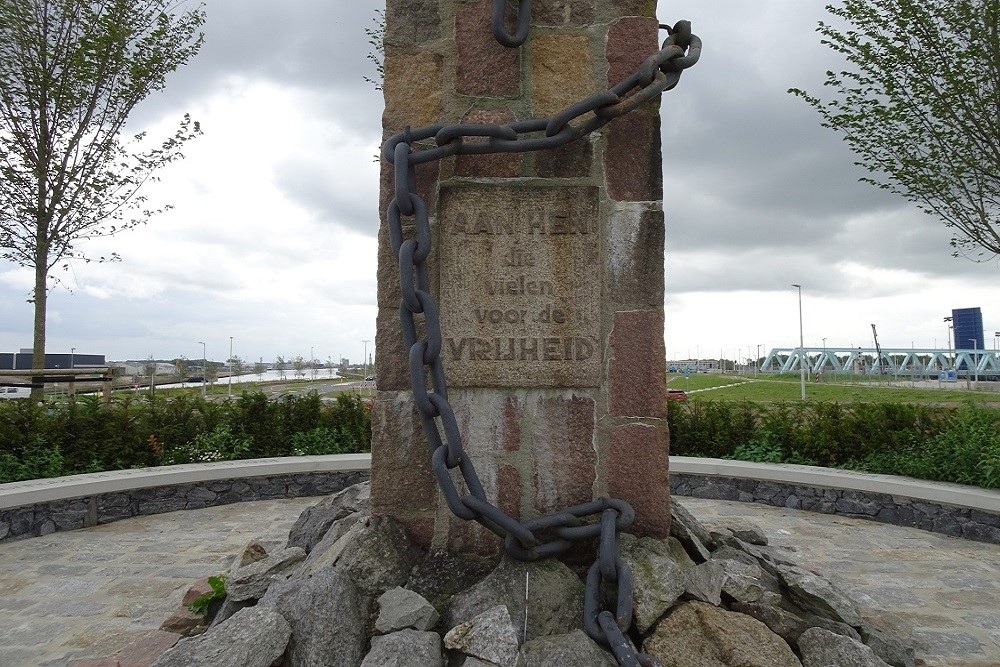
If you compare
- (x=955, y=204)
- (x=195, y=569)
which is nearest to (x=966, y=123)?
(x=955, y=204)

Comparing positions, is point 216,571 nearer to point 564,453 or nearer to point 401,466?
point 401,466

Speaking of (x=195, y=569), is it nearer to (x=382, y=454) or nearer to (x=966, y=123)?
(x=382, y=454)

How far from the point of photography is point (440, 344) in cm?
Answer: 193

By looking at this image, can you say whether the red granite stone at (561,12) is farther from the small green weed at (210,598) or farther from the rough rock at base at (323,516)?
the small green weed at (210,598)

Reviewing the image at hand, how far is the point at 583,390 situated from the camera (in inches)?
94.3

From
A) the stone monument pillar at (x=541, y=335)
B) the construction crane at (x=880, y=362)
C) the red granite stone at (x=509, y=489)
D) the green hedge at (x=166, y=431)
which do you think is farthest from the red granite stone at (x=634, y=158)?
the construction crane at (x=880, y=362)

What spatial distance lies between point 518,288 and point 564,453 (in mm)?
626

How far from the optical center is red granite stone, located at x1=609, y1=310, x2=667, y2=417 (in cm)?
239

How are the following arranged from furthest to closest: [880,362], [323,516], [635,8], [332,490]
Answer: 1. [880,362]
2. [332,490]
3. [323,516]
4. [635,8]

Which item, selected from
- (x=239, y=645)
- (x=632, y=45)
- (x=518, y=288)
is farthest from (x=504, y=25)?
(x=239, y=645)

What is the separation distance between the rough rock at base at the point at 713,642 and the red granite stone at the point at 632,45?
6.20ft

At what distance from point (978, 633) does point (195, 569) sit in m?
4.13

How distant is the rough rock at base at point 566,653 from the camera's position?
6.04 feet

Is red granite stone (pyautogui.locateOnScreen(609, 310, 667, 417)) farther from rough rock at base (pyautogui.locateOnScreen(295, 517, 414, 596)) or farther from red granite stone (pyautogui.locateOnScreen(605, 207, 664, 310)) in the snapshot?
rough rock at base (pyautogui.locateOnScreen(295, 517, 414, 596))
